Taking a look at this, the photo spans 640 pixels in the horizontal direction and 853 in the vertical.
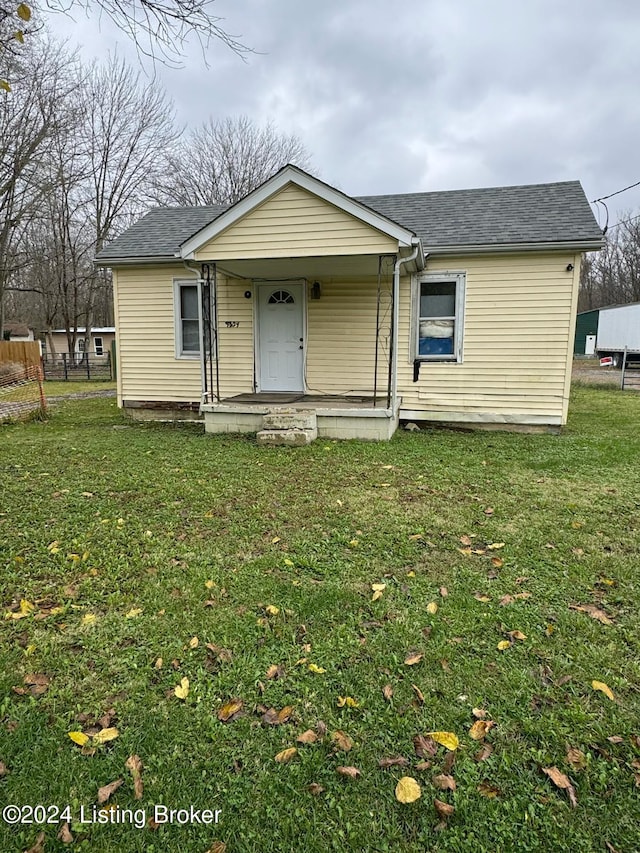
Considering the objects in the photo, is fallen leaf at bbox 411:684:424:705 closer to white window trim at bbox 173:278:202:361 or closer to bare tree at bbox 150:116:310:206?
white window trim at bbox 173:278:202:361

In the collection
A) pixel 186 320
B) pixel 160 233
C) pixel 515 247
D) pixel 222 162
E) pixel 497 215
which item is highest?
pixel 222 162

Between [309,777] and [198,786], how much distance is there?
0.38 m

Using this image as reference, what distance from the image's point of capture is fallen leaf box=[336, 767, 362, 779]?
1.69 meters

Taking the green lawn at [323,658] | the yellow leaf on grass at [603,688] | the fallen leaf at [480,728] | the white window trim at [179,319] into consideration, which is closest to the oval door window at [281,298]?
the white window trim at [179,319]

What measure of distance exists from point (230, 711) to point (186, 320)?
8.06 metres

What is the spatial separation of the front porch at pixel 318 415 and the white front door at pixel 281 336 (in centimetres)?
91

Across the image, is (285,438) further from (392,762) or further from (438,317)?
(392,762)

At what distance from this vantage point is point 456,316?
8.07 meters

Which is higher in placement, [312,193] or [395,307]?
[312,193]

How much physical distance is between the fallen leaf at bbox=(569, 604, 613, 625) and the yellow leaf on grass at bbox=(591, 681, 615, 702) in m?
0.55

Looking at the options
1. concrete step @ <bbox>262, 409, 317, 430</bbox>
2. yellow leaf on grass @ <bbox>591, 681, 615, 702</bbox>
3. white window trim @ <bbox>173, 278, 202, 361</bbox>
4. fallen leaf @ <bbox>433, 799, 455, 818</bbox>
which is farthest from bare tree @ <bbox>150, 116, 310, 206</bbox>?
fallen leaf @ <bbox>433, 799, 455, 818</bbox>

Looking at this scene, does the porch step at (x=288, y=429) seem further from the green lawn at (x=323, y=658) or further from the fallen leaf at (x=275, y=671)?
the fallen leaf at (x=275, y=671)

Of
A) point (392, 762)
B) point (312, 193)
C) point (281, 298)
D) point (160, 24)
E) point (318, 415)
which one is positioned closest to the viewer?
point (392, 762)

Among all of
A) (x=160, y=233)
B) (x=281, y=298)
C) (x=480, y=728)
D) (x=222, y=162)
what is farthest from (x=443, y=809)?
(x=222, y=162)
